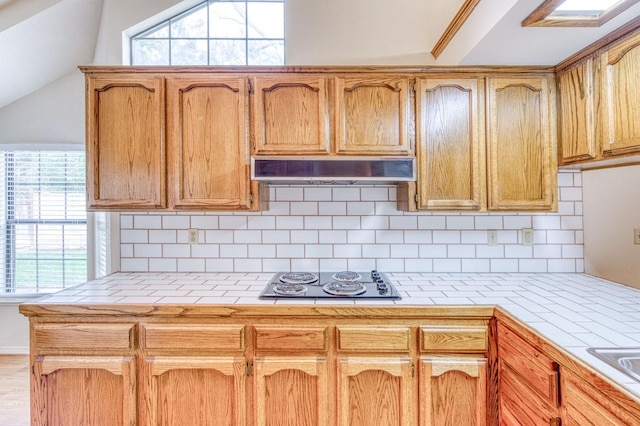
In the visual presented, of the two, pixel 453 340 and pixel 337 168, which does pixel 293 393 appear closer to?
pixel 453 340

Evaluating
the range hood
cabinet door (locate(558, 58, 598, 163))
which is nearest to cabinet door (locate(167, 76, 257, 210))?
the range hood

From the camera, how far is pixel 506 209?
193cm

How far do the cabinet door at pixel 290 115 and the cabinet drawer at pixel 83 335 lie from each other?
3.69 feet

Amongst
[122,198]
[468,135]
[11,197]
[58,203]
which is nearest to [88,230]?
[58,203]

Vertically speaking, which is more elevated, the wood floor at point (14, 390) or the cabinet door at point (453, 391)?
the cabinet door at point (453, 391)

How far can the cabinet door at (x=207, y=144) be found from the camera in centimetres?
193

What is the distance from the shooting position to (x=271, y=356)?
63.1 inches

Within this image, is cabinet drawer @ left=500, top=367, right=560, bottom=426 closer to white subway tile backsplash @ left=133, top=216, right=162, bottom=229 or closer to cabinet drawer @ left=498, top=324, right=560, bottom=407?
cabinet drawer @ left=498, top=324, right=560, bottom=407

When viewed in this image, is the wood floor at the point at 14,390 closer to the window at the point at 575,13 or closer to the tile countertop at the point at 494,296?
the tile countertop at the point at 494,296

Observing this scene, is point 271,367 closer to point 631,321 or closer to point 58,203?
point 631,321

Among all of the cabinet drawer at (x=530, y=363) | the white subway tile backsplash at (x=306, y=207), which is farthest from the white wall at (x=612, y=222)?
the white subway tile backsplash at (x=306, y=207)

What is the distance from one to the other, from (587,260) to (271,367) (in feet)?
6.77

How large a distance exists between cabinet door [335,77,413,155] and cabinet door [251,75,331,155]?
0.09 meters

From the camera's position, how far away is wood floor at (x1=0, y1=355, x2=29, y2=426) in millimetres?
2244
